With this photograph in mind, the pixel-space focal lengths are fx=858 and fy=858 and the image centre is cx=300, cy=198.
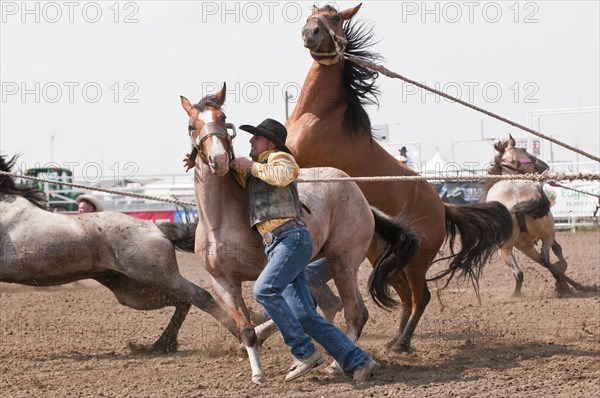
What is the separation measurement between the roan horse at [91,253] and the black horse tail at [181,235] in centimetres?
5

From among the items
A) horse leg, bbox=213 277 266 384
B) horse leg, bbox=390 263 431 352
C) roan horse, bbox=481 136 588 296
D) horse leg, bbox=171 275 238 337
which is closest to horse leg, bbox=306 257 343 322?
horse leg, bbox=390 263 431 352

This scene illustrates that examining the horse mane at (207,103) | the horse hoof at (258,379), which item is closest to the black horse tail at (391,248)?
the horse hoof at (258,379)

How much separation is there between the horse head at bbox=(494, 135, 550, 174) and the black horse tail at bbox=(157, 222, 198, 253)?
5.27 m

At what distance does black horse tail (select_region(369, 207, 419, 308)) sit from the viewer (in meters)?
6.15

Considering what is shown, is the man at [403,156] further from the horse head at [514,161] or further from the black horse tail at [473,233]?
the black horse tail at [473,233]

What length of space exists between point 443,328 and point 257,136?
344 centimetres

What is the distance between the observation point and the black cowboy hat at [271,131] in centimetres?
512

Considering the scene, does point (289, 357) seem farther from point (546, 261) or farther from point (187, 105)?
point (546, 261)

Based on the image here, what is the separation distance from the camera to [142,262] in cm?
677

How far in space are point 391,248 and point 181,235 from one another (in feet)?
5.98

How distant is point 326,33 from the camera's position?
259 inches

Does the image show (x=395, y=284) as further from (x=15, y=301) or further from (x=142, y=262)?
(x=15, y=301)

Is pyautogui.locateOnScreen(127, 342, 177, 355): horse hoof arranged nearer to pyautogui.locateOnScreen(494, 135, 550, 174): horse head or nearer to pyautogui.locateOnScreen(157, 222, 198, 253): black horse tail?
pyautogui.locateOnScreen(157, 222, 198, 253): black horse tail

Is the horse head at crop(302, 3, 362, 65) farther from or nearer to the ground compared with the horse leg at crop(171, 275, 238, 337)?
farther from the ground
